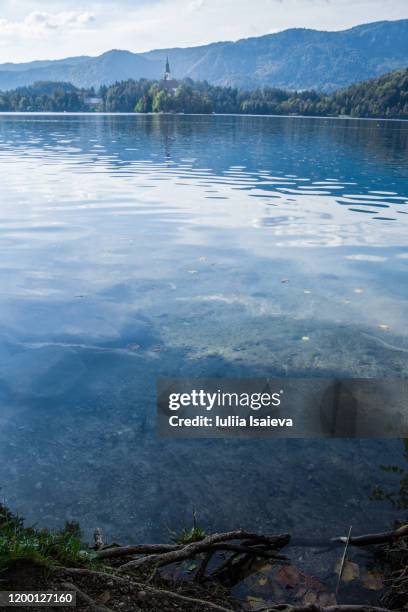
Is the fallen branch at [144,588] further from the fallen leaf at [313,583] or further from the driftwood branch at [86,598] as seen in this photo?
the fallen leaf at [313,583]

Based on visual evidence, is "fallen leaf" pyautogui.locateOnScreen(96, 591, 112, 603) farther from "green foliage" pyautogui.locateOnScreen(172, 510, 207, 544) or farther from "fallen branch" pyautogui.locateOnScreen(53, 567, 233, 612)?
"green foliage" pyautogui.locateOnScreen(172, 510, 207, 544)

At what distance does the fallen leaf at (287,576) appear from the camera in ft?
14.0

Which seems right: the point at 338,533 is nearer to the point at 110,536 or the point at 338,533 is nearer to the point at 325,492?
the point at 325,492

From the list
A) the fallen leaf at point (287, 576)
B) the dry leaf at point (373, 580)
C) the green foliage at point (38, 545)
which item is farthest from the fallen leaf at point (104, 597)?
the dry leaf at point (373, 580)

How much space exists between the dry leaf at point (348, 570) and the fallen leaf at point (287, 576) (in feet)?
1.20

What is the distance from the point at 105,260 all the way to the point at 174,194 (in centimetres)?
1218

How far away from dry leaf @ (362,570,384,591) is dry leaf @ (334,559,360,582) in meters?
0.07

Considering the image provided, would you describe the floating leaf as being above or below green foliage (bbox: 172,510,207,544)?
below

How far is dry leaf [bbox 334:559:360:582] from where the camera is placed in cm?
432

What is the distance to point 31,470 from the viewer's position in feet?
18.2

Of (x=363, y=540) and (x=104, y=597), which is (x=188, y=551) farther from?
(x=363, y=540)

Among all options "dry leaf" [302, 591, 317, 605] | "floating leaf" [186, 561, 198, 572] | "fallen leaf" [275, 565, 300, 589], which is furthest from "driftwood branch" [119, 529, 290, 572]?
"dry leaf" [302, 591, 317, 605]

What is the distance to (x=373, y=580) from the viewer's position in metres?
4.29

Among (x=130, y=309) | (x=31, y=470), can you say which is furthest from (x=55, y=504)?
(x=130, y=309)
